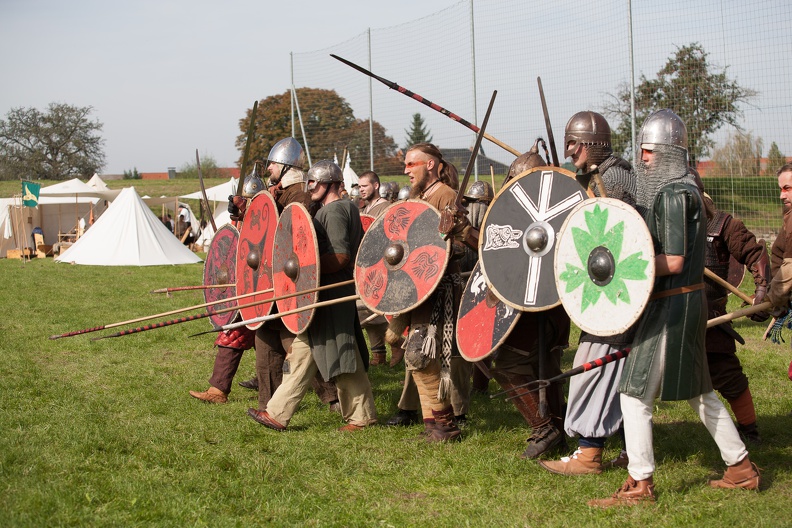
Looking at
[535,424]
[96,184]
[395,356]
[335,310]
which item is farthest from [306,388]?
[96,184]

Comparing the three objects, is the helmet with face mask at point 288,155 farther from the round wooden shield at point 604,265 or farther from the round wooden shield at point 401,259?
the round wooden shield at point 604,265

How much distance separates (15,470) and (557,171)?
2.95 metres

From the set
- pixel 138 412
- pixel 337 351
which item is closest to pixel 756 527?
pixel 337 351

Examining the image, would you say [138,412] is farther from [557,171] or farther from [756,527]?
[756,527]

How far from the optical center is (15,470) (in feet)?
12.7

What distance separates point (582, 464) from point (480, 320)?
85 centimetres

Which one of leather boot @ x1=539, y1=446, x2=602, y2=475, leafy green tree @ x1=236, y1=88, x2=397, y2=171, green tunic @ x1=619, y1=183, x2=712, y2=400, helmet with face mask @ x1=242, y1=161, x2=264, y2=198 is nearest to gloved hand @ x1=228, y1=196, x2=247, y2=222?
helmet with face mask @ x1=242, y1=161, x2=264, y2=198

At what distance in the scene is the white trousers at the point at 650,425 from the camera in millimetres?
3336

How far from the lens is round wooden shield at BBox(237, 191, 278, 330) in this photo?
518 centimetres

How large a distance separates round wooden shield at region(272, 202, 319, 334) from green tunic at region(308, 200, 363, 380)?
0.12 metres

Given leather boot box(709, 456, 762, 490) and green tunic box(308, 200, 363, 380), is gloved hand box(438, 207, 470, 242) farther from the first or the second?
leather boot box(709, 456, 762, 490)

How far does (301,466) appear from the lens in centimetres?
411

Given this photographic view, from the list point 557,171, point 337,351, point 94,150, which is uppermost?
point 94,150

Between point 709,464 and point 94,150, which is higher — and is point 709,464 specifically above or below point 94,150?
below
